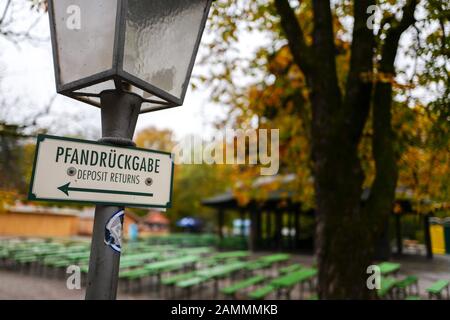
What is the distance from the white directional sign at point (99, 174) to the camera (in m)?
1.45

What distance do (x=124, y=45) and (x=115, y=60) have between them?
3.1 inches

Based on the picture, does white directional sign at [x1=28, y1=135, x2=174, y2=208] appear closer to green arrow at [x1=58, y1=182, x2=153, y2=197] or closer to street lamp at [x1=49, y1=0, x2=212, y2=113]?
green arrow at [x1=58, y1=182, x2=153, y2=197]

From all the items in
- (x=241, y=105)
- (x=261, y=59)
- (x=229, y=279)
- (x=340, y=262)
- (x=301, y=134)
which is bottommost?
(x=229, y=279)

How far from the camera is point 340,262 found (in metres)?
4.27

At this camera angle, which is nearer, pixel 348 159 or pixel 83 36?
pixel 83 36

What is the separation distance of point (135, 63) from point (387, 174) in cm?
395

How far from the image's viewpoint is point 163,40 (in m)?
1.69

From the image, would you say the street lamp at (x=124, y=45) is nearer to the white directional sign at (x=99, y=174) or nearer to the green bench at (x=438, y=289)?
the white directional sign at (x=99, y=174)

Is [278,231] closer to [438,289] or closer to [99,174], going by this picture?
[438,289]

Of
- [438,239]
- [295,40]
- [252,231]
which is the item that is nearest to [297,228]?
[252,231]

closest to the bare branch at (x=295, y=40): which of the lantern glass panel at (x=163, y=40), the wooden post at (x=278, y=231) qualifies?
the lantern glass panel at (x=163, y=40)
